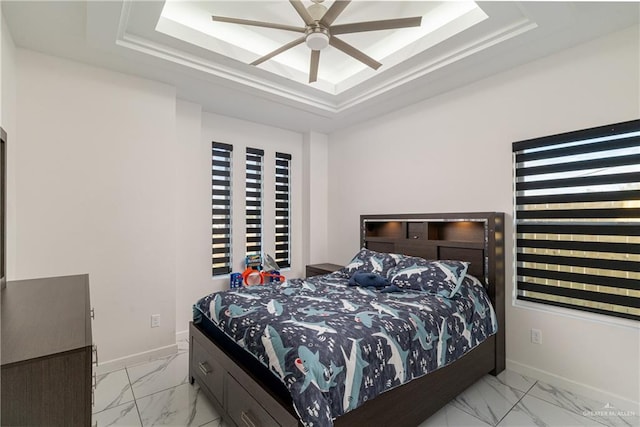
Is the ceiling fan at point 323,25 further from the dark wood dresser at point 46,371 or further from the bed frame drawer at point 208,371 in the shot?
the bed frame drawer at point 208,371

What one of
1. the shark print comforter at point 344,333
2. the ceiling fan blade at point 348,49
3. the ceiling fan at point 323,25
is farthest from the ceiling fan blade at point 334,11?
the shark print comforter at point 344,333

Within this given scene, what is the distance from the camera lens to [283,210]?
4.53 metres

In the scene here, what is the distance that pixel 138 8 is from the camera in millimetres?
2107

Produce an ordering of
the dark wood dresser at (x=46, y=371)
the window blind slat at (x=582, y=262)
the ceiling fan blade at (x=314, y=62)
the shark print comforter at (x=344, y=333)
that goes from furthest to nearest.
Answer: the ceiling fan blade at (x=314, y=62) < the window blind slat at (x=582, y=262) < the shark print comforter at (x=344, y=333) < the dark wood dresser at (x=46, y=371)

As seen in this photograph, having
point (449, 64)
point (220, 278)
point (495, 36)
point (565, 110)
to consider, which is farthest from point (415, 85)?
point (220, 278)

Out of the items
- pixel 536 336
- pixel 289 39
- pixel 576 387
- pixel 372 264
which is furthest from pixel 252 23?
pixel 576 387

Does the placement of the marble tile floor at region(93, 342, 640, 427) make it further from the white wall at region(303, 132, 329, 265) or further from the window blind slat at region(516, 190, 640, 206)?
the white wall at region(303, 132, 329, 265)

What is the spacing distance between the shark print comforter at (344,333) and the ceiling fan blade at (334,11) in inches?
74.1

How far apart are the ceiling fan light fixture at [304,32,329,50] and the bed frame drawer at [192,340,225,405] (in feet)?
7.48

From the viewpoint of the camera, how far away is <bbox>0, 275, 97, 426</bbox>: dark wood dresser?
3.22ft

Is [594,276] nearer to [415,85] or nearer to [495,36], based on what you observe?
[495,36]

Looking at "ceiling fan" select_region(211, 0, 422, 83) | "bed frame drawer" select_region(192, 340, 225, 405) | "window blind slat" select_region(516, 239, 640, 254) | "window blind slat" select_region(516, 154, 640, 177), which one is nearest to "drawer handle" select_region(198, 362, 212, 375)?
"bed frame drawer" select_region(192, 340, 225, 405)

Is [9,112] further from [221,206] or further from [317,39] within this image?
[317,39]

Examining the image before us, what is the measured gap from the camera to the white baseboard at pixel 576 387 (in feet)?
7.14
